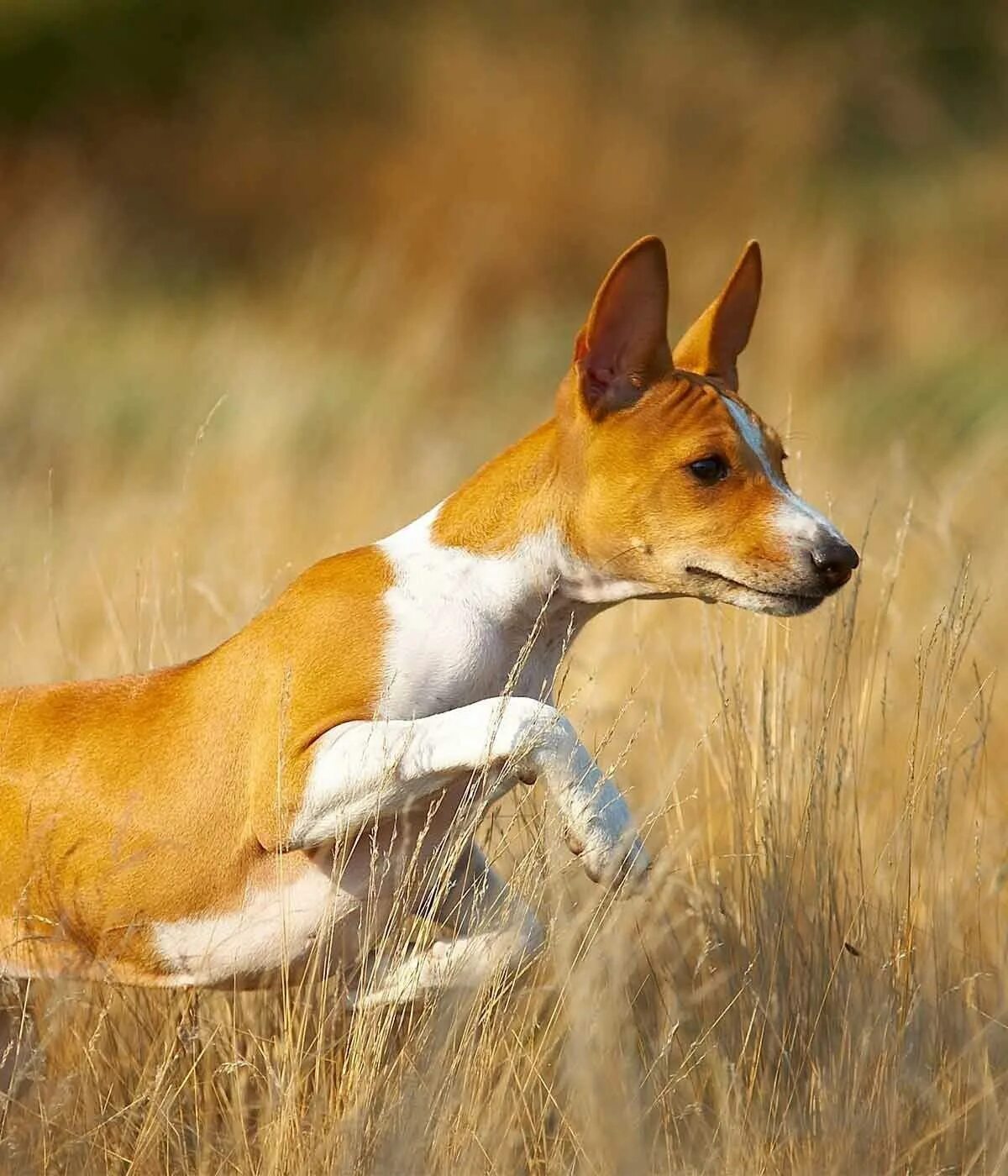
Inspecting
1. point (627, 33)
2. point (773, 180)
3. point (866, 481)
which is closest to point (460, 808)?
point (866, 481)

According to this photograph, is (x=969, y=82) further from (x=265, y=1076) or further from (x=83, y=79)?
(x=265, y=1076)

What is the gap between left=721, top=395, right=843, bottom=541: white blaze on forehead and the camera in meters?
4.16

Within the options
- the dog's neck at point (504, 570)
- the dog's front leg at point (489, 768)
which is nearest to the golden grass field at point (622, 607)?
the dog's front leg at point (489, 768)

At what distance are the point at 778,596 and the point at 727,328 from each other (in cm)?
88

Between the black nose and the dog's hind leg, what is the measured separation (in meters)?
1.00

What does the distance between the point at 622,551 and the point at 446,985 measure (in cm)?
108

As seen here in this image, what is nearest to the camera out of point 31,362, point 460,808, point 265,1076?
point 460,808

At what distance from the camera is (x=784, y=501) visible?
4.25 m

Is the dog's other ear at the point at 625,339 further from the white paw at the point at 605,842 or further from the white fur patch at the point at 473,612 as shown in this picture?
the white paw at the point at 605,842

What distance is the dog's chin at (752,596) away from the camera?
4.19 meters

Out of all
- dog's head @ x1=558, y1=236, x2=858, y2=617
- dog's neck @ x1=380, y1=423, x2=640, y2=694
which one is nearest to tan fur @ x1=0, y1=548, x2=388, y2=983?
dog's neck @ x1=380, y1=423, x2=640, y2=694

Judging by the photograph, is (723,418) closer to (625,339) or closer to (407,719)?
(625,339)

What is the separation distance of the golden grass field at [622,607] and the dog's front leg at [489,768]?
17cm

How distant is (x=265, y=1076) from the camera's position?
470cm
